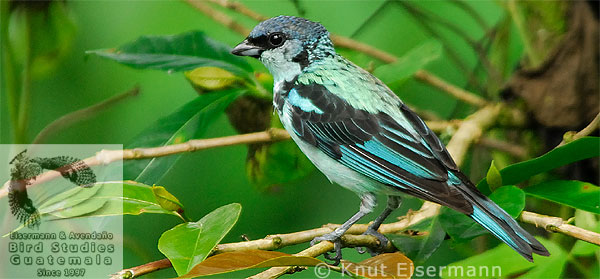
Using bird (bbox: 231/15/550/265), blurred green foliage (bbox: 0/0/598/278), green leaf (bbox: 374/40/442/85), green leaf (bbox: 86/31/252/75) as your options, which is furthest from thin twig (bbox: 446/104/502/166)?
green leaf (bbox: 86/31/252/75)

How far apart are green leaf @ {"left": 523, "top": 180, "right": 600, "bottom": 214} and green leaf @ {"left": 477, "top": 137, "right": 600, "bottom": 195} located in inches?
2.2

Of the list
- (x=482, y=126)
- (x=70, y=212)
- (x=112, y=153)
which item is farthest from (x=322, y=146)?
(x=482, y=126)

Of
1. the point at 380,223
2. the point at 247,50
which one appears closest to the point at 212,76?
the point at 247,50

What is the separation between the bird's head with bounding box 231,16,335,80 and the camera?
7.58ft

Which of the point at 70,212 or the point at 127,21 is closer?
the point at 70,212

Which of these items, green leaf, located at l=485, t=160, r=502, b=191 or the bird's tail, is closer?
the bird's tail

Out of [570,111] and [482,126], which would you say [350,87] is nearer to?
[482,126]

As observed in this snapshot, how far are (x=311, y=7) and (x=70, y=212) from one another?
1.91 meters

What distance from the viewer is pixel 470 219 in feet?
6.89

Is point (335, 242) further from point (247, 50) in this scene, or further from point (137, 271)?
point (247, 50)

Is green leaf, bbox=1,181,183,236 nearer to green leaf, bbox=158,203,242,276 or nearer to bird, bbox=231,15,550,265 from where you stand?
green leaf, bbox=158,203,242,276

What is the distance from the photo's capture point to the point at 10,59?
9.97ft

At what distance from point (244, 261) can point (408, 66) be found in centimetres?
144

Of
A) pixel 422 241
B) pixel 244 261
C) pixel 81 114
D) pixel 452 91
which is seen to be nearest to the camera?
pixel 244 261
